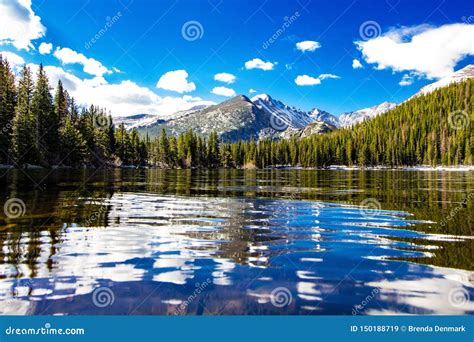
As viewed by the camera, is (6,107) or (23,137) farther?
(6,107)

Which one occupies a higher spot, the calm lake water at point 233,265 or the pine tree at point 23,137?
the pine tree at point 23,137

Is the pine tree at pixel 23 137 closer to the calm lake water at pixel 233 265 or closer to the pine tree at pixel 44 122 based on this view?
the pine tree at pixel 44 122

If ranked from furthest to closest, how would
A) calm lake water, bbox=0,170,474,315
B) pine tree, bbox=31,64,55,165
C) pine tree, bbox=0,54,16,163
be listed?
pine tree, bbox=31,64,55,165 → pine tree, bbox=0,54,16,163 → calm lake water, bbox=0,170,474,315

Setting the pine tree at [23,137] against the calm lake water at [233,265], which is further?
the pine tree at [23,137]

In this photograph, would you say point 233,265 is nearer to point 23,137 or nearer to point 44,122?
point 23,137

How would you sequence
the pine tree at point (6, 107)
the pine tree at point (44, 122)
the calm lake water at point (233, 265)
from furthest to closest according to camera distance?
1. the pine tree at point (44, 122)
2. the pine tree at point (6, 107)
3. the calm lake water at point (233, 265)

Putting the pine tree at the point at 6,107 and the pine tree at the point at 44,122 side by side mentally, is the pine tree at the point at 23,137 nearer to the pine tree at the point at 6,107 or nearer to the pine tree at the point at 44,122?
the pine tree at the point at 6,107

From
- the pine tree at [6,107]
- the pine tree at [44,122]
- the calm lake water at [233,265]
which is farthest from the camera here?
the pine tree at [44,122]

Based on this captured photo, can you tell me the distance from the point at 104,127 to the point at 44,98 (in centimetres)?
5415

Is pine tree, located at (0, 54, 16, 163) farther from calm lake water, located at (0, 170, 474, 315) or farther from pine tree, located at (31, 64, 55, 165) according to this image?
calm lake water, located at (0, 170, 474, 315)

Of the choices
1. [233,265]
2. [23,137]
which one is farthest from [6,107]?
[233,265]

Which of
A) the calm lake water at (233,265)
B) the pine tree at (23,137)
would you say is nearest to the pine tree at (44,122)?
the pine tree at (23,137)

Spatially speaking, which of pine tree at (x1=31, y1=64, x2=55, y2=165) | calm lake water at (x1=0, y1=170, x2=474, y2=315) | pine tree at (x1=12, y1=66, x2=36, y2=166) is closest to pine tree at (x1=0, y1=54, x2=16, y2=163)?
→ pine tree at (x1=12, y1=66, x2=36, y2=166)

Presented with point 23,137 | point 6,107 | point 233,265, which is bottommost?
point 233,265
